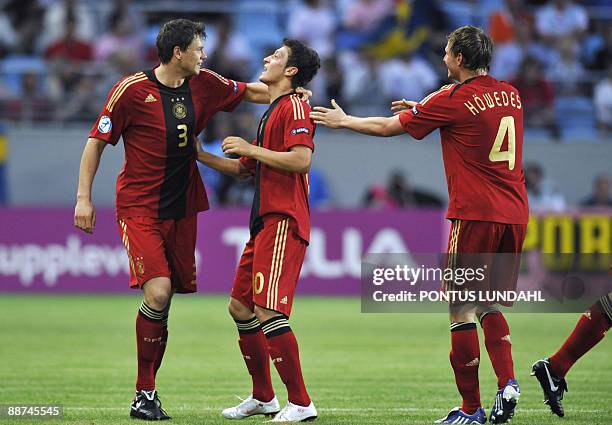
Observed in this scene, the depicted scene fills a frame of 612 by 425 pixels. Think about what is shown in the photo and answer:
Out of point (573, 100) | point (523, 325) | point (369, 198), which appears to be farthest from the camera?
point (573, 100)

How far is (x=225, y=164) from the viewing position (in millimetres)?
8367

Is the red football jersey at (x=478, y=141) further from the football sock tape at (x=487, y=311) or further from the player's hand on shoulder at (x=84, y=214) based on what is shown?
the player's hand on shoulder at (x=84, y=214)

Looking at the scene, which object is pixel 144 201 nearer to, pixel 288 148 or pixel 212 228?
pixel 288 148

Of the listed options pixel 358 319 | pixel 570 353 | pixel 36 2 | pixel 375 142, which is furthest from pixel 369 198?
pixel 570 353

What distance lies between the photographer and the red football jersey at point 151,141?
804 cm

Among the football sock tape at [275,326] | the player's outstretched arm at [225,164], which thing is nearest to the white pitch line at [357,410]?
the football sock tape at [275,326]

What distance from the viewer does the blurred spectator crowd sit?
62.3 feet

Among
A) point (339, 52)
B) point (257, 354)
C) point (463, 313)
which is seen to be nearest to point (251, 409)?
point (257, 354)

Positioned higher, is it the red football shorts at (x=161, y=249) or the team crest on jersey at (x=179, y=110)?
the team crest on jersey at (x=179, y=110)

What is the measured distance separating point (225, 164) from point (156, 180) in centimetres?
54

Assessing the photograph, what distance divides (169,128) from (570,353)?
3.20 m

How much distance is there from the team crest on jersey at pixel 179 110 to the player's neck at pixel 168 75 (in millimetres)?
141

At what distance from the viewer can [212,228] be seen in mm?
17344

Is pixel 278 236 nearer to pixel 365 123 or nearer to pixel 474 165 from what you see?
pixel 365 123
